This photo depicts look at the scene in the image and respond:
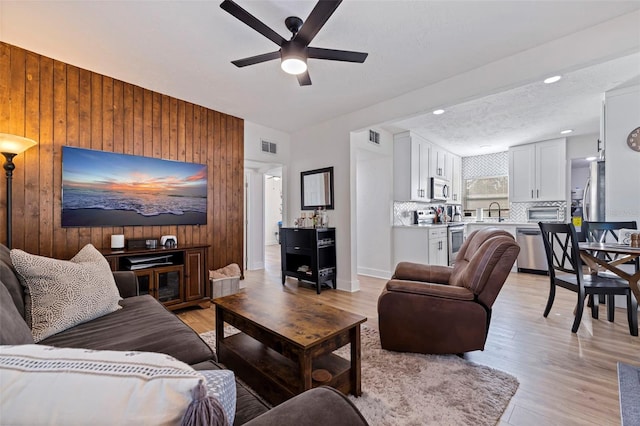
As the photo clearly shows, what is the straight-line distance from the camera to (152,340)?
1.43 metres

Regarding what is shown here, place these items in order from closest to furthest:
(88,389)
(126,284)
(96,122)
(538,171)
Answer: (88,389), (126,284), (96,122), (538,171)

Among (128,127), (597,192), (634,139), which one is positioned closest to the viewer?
(634,139)

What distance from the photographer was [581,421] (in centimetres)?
146

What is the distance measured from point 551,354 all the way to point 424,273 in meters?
1.09

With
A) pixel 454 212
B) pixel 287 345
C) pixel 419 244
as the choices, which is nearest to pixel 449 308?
pixel 287 345

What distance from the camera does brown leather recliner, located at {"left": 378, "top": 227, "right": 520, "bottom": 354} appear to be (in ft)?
6.45

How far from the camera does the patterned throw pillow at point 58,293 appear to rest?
1449 millimetres

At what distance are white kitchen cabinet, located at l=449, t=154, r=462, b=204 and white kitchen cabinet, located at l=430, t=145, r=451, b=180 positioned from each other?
291mm

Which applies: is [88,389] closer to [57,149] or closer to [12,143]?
[12,143]

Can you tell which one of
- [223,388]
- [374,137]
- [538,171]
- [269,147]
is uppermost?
[374,137]

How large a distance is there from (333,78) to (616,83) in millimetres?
3247

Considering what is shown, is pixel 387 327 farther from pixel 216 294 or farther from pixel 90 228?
pixel 90 228

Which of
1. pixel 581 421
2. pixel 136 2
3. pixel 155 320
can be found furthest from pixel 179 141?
pixel 581 421

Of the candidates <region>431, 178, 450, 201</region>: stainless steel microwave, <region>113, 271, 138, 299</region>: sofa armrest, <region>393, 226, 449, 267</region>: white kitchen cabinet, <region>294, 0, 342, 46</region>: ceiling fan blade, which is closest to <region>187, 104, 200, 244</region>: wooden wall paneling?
<region>113, 271, 138, 299</region>: sofa armrest
